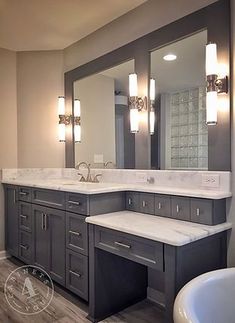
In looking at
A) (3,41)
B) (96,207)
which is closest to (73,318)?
(96,207)

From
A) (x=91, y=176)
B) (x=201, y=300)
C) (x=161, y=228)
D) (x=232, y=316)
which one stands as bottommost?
(x=232, y=316)

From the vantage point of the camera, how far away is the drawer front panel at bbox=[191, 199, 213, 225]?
175 centimetres

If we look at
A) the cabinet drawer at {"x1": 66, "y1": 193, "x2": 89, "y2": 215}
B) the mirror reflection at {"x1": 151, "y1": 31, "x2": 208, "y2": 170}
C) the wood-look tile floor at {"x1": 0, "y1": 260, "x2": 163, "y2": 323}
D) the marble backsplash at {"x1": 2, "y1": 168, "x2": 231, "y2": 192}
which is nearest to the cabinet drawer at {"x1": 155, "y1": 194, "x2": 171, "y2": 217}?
the marble backsplash at {"x1": 2, "y1": 168, "x2": 231, "y2": 192}

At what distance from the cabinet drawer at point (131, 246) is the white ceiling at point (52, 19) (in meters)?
1.90

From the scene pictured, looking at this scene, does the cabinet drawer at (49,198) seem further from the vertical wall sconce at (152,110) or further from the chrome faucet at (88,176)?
the vertical wall sconce at (152,110)

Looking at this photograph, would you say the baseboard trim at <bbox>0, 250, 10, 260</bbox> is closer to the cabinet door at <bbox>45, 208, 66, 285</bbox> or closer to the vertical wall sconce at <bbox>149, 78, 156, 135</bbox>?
the cabinet door at <bbox>45, 208, 66, 285</bbox>

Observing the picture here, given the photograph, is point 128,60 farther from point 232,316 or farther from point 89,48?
point 232,316

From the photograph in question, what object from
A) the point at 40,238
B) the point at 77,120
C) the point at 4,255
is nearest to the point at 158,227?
the point at 40,238

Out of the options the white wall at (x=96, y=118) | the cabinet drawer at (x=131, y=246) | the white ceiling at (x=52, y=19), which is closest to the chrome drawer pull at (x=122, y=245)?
the cabinet drawer at (x=131, y=246)

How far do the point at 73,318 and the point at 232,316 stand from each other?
46.0 inches

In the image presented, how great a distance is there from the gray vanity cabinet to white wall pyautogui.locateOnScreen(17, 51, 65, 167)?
0.86 m

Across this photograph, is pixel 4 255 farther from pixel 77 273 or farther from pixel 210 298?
pixel 210 298

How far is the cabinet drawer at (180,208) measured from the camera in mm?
1864

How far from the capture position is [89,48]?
9.79 ft
